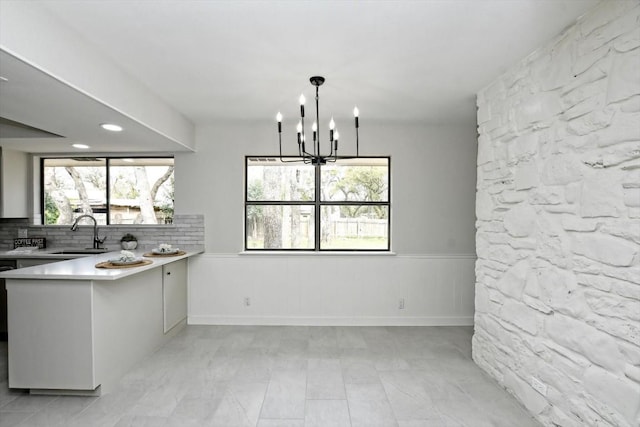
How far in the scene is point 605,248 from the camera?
1754 millimetres

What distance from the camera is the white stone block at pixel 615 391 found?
5.23ft

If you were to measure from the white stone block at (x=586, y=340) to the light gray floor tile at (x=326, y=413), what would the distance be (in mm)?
1391

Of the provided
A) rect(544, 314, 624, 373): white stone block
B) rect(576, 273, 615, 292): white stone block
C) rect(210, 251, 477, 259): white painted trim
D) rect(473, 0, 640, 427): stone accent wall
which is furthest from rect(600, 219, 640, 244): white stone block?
rect(210, 251, 477, 259): white painted trim

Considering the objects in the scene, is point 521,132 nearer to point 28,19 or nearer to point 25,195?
point 28,19

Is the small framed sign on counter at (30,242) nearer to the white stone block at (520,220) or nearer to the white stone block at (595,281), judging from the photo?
the white stone block at (520,220)

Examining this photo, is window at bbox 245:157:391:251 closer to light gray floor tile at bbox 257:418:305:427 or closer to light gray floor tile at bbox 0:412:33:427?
light gray floor tile at bbox 257:418:305:427

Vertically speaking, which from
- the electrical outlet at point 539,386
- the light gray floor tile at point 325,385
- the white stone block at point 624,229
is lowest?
the light gray floor tile at point 325,385

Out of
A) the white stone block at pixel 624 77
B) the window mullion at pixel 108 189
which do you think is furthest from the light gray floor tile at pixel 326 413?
the window mullion at pixel 108 189

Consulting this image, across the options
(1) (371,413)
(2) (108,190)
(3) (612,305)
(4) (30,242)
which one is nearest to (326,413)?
(1) (371,413)

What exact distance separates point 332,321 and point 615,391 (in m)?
2.82

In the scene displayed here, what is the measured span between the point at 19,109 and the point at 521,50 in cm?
358

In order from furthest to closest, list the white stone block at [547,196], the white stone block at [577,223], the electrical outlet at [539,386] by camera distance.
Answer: the electrical outlet at [539,386] → the white stone block at [547,196] → the white stone block at [577,223]

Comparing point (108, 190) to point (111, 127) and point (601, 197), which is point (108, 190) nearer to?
point (111, 127)

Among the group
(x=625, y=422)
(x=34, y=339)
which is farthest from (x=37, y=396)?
(x=625, y=422)
